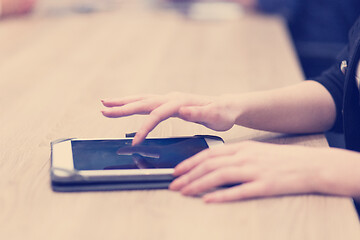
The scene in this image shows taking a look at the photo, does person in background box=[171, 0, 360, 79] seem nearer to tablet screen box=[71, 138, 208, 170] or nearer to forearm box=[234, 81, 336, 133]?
forearm box=[234, 81, 336, 133]

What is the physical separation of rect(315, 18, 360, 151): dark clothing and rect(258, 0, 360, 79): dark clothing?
33.3 inches

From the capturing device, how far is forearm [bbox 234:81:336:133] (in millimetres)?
862

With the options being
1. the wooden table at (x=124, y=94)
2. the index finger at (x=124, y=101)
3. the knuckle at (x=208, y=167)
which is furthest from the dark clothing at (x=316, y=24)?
the knuckle at (x=208, y=167)

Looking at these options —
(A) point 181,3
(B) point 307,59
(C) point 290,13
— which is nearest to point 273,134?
(B) point 307,59

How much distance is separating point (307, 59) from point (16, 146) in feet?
4.15

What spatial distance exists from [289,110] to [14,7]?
1198 mm

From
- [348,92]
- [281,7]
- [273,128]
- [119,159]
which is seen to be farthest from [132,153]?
[281,7]

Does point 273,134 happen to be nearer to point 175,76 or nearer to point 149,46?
point 175,76

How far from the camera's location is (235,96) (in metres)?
0.85

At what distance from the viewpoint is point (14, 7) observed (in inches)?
69.0

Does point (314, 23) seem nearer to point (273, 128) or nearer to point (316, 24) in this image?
point (316, 24)

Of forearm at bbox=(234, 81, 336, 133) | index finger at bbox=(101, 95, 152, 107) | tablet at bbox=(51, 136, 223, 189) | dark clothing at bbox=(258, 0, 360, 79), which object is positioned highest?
dark clothing at bbox=(258, 0, 360, 79)

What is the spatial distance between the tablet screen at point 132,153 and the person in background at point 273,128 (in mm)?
25

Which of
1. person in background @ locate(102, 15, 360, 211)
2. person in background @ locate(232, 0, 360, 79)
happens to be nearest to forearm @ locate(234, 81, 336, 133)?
person in background @ locate(102, 15, 360, 211)
